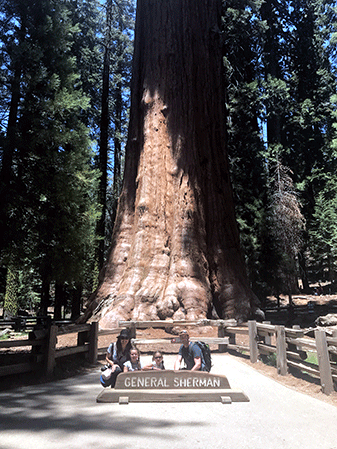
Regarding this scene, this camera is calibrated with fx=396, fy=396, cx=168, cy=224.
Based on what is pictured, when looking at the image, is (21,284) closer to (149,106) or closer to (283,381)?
(149,106)

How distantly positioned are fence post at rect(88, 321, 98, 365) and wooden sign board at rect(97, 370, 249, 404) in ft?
10.2

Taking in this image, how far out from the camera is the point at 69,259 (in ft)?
38.0

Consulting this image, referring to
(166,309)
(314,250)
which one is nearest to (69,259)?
(166,309)

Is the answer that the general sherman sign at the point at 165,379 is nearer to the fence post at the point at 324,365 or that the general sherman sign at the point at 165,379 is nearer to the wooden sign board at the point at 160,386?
the wooden sign board at the point at 160,386

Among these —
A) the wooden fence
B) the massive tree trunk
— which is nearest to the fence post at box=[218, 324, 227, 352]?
the wooden fence

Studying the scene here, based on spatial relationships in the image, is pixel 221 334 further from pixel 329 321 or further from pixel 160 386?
pixel 160 386

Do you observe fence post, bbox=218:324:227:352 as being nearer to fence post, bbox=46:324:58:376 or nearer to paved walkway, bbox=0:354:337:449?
paved walkway, bbox=0:354:337:449

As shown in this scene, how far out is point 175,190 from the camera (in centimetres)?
1148

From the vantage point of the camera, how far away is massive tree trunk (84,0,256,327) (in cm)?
1009

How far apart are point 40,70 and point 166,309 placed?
21.8ft

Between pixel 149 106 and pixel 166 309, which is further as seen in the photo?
pixel 149 106

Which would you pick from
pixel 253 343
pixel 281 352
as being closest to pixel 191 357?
pixel 281 352

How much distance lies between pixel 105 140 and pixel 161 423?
22.3 metres

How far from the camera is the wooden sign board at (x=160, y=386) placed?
4484 mm
